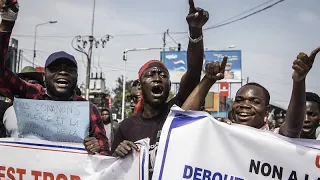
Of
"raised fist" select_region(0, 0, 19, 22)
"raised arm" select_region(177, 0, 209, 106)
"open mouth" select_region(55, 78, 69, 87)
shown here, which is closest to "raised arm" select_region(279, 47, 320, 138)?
"raised arm" select_region(177, 0, 209, 106)

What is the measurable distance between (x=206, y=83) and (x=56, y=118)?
1046 millimetres

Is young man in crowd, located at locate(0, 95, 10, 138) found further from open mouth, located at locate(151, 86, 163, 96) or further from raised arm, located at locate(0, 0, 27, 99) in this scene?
open mouth, located at locate(151, 86, 163, 96)

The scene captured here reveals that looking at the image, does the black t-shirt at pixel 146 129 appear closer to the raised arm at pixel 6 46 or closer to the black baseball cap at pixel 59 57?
the black baseball cap at pixel 59 57

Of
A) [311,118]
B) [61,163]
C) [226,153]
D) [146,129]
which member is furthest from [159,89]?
[311,118]

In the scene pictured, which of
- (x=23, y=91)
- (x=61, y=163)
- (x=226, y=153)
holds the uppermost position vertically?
(x=23, y=91)

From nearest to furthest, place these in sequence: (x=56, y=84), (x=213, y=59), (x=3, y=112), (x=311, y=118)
Result: (x=56, y=84)
(x=3, y=112)
(x=311, y=118)
(x=213, y=59)

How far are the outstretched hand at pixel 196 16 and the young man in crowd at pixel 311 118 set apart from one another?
1.40 m

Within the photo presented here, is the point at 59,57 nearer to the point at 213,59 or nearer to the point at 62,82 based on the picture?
the point at 62,82

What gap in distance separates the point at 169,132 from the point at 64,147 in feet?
2.51

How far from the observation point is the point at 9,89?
9.37 feet

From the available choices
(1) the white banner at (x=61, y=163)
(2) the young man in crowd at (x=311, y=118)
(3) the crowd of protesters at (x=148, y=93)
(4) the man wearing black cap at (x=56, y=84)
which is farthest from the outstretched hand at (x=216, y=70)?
(2) the young man in crowd at (x=311, y=118)

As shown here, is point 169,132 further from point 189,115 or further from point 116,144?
point 116,144

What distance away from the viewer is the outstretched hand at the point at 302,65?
223cm

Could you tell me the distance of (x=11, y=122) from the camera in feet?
9.80
